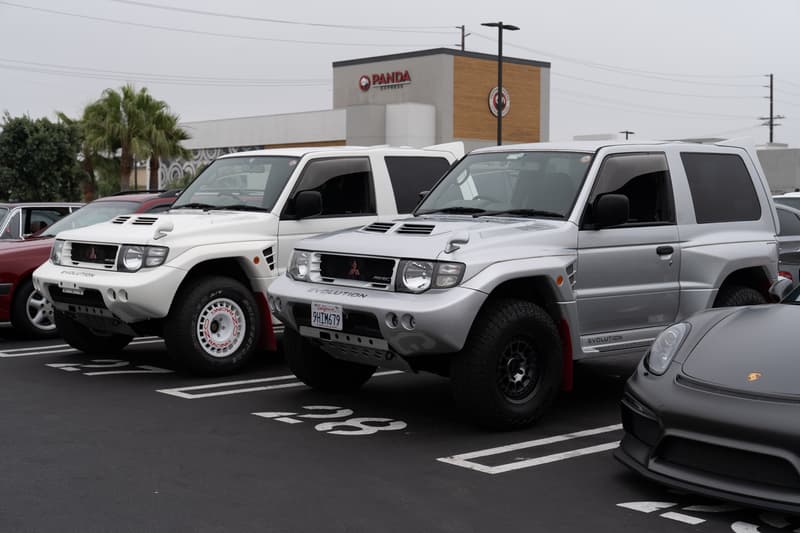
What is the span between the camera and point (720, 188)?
8.21 metres

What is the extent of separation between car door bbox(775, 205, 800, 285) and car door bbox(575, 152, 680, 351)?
3.49 meters

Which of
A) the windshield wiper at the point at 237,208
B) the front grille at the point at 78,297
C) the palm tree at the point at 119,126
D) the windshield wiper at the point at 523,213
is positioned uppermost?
the palm tree at the point at 119,126

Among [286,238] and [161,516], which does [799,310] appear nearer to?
[161,516]

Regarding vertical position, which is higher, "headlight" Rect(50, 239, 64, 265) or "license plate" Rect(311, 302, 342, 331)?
"headlight" Rect(50, 239, 64, 265)

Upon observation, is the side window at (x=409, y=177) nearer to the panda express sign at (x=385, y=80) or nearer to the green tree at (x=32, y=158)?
the green tree at (x=32, y=158)

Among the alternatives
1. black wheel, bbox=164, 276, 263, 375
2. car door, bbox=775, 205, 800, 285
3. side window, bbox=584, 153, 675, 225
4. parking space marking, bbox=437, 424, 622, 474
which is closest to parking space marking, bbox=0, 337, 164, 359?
black wheel, bbox=164, 276, 263, 375

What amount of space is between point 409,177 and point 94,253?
3.09 m

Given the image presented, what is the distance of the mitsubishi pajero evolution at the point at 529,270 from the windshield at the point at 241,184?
5.81 feet

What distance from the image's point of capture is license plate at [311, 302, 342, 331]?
6.77 m

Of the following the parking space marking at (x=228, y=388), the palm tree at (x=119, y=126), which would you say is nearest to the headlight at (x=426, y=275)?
the parking space marking at (x=228, y=388)

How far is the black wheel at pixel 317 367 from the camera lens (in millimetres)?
7734

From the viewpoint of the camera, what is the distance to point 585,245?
711 cm

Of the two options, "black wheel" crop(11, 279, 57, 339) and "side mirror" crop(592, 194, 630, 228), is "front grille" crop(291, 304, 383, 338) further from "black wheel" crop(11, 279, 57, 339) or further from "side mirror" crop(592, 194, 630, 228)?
"black wheel" crop(11, 279, 57, 339)

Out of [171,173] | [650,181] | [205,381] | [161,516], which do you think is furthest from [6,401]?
[171,173]
